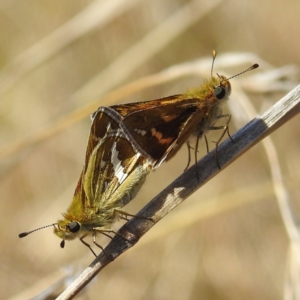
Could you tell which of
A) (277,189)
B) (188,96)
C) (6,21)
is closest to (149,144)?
(188,96)

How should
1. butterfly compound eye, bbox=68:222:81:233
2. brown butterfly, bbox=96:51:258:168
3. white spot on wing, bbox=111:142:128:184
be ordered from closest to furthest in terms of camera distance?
brown butterfly, bbox=96:51:258:168 → butterfly compound eye, bbox=68:222:81:233 → white spot on wing, bbox=111:142:128:184

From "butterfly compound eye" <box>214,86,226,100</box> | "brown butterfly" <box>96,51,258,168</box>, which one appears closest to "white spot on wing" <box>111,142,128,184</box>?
"brown butterfly" <box>96,51,258,168</box>

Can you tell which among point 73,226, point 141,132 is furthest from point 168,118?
point 73,226

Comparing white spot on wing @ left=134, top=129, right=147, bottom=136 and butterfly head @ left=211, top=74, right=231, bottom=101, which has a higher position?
white spot on wing @ left=134, top=129, right=147, bottom=136

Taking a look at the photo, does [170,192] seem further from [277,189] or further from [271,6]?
[271,6]

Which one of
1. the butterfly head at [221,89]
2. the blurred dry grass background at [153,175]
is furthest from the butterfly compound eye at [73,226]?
the butterfly head at [221,89]

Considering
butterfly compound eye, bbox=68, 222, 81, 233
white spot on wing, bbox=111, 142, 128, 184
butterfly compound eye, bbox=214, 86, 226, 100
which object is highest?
white spot on wing, bbox=111, 142, 128, 184

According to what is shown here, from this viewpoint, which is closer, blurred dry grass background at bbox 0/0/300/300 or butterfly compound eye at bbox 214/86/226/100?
butterfly compound eye at bbox 214/86/226/100

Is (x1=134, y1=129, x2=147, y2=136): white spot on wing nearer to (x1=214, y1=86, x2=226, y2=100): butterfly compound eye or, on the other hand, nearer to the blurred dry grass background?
(x1=214, y1=86, x2=226, y2=100): butterfly compound eye

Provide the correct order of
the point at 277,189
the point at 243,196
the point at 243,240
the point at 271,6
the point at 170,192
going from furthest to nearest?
the point at 271,6 → the point at 243,240 → the point at 243,196 → the point at 277,189 → the point at 170,192
